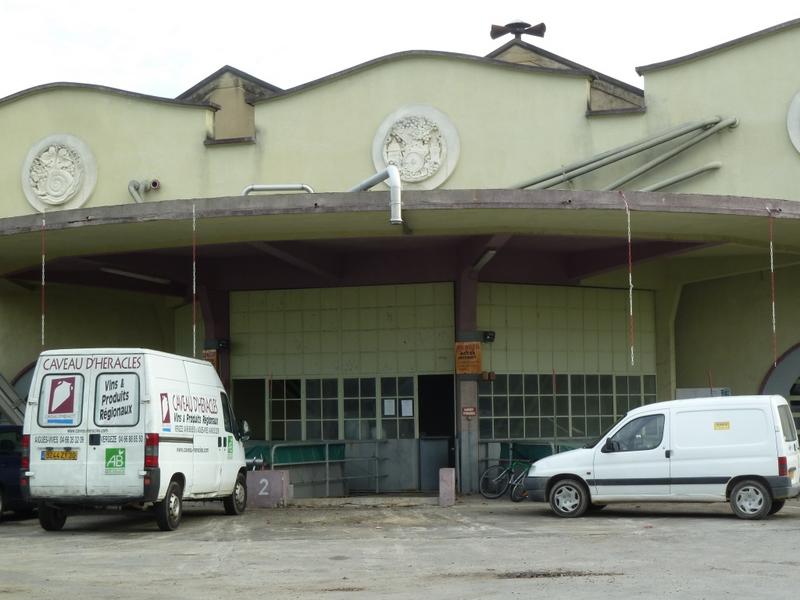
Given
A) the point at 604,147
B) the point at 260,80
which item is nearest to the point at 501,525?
the point at 604,147

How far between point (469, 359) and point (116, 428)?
9804 millimetres

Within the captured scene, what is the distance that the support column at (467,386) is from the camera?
934 inches

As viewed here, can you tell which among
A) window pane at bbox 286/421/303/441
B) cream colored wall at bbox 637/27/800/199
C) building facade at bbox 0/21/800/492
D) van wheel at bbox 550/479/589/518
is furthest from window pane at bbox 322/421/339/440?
van wheel at bbox 550/479/589/518

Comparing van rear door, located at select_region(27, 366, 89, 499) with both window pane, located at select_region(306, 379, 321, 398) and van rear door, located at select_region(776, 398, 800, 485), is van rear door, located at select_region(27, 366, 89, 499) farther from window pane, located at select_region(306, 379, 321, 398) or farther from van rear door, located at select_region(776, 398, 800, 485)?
window pane, located at select_region(306, 379, 321, 398)

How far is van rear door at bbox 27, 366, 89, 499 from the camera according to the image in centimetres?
1551

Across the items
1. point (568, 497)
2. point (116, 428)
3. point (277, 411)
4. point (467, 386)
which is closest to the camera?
point (116, 428)

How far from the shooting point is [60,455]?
51.1ft

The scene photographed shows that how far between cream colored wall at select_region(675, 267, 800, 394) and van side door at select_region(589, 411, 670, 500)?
405 inches

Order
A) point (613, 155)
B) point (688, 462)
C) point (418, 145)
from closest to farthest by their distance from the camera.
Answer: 1. point (688, 462)
2. point (613, 155)
3. point (418, 145)

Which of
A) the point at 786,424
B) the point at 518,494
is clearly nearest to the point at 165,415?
the point at 518,494

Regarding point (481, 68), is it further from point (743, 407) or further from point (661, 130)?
point (743, 407)

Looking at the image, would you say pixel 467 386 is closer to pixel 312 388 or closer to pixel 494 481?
pixel 494 481

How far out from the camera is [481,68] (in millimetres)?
24266

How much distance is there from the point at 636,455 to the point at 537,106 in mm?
9195
